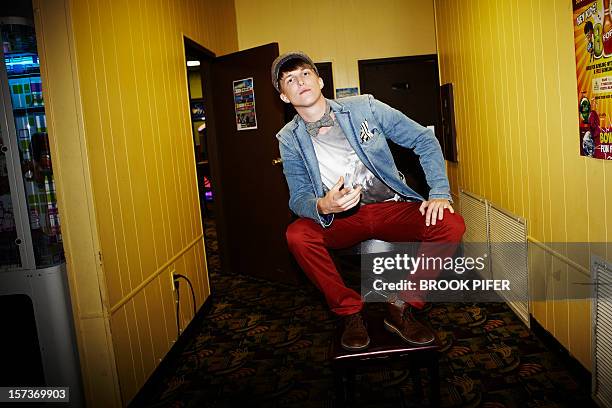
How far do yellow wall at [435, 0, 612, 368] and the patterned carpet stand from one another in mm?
206

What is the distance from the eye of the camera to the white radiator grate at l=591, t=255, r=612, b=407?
1804 mm

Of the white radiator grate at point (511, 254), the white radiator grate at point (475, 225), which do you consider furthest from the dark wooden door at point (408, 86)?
the white radiator grate at point (511, 254)

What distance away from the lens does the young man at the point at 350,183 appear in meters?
1.96

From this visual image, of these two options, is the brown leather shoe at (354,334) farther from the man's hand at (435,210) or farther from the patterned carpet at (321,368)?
the man's hand at (435,210)

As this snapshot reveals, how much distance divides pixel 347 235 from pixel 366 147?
378mm

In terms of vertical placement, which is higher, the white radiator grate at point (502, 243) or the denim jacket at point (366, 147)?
the denim jacket at point (366, 147)

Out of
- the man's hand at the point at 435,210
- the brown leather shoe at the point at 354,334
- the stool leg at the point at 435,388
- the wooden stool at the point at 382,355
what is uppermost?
the man's hand at the point at 435,210

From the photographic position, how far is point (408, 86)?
16.5 feet

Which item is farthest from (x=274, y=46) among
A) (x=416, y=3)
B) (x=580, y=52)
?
(x=580, y=52)

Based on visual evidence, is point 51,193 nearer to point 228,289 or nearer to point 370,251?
point 370,251

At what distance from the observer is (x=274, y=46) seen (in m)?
3.73

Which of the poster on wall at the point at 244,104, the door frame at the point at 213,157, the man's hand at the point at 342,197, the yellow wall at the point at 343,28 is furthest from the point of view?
the yellow wall at the point at 343,28

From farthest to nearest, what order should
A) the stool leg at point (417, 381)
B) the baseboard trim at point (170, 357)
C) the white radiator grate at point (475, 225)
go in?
the white radiator grate at point (475, 225)
the baseboard trim at point (170, 357)
the stool leg at point (417, 381)

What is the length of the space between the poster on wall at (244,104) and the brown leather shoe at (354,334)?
238 centimetres
